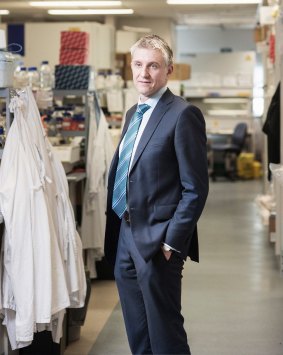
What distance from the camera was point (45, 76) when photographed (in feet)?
19.7

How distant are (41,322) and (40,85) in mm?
2632

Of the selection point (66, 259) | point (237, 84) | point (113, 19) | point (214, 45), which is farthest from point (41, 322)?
point (214, 45)

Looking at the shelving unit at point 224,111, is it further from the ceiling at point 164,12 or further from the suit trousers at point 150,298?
the suit trousers at point 150,298

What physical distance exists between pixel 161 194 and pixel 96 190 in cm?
285

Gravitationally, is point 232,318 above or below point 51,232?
below

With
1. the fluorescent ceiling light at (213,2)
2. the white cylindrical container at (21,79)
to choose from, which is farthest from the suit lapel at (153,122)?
the fluorescent ceiling light at (213,2)

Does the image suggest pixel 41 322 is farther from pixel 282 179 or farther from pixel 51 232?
pixel 282 179

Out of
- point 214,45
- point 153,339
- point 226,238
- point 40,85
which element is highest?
point 214,45

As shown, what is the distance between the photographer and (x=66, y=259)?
398 centimetres

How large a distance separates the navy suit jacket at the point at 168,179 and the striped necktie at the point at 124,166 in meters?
0.06

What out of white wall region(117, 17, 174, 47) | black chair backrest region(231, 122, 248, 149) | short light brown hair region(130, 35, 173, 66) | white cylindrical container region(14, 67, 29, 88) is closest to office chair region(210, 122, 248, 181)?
black chair backrest region(231, 122, 248, 149)

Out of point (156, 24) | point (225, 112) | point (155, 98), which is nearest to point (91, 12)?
point (156, 24)

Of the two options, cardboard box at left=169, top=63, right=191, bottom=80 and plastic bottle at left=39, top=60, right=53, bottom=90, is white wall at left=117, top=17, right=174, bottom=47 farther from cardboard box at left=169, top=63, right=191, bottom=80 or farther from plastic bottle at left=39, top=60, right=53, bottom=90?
plastic bottle at left=39, top=60, right=53, bottom=90

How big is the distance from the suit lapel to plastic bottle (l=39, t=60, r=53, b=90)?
2.98 meters
